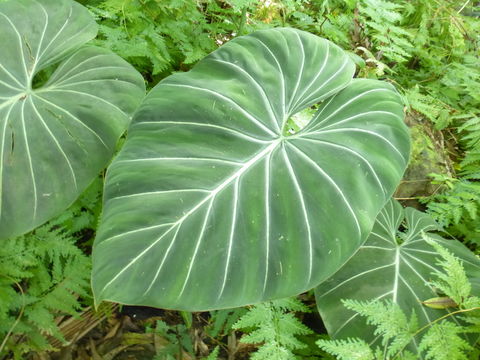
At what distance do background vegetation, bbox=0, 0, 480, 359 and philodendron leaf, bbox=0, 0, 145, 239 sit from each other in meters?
0.34

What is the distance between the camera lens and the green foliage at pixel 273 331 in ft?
4.14

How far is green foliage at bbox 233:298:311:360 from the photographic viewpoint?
1262 mm

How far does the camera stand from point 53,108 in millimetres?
1397

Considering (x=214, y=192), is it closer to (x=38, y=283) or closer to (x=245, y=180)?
(x=245, y=180)

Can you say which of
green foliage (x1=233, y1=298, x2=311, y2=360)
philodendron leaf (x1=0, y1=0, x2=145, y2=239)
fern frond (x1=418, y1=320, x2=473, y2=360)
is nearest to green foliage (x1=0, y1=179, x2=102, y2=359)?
philodendron leaf (x1=0, y1=0, x2=145, y2=239)

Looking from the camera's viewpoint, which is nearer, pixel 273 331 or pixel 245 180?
pixel 245 180

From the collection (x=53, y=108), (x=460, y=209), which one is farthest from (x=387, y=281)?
(x=53, y=108)

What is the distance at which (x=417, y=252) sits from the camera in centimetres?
153

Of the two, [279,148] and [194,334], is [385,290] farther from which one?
[194,334]

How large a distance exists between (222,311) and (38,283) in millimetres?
787

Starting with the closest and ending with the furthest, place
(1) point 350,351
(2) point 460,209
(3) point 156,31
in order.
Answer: (1) point 350,351 < (2) point 460,209 < (3) point 156,31

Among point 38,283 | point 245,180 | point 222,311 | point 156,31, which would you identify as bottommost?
point 38,283

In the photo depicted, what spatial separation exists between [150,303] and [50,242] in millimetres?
919

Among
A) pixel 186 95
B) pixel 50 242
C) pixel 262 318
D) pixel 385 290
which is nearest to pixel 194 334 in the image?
pixel 262 318
